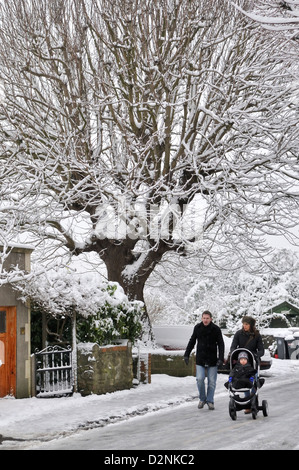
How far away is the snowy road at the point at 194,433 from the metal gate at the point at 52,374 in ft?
10.2

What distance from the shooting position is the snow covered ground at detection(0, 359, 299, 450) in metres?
10.2

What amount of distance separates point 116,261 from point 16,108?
5138 mm

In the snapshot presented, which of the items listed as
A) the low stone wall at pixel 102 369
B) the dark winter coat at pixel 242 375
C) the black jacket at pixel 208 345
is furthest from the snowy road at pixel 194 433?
the low stone wall at pixel 102 369

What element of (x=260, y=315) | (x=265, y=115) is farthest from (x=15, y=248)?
(x=260, y=315)

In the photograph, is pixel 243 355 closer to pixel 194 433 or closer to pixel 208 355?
pixel 208 355

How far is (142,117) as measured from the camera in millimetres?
18906

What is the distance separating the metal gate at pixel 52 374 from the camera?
14.7 meters

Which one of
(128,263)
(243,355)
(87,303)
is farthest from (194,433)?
(128,263)

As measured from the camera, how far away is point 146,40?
17688mm

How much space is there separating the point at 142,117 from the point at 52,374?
7.78 m

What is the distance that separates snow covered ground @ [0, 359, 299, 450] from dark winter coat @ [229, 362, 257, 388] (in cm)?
214

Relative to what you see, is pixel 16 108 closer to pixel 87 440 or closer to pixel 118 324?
pixel 118 324

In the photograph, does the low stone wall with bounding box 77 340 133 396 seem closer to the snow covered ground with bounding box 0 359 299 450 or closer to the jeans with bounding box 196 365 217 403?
the snow covered ground with bounding box 0 359 299 450

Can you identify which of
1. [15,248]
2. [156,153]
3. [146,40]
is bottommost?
[15,248]
